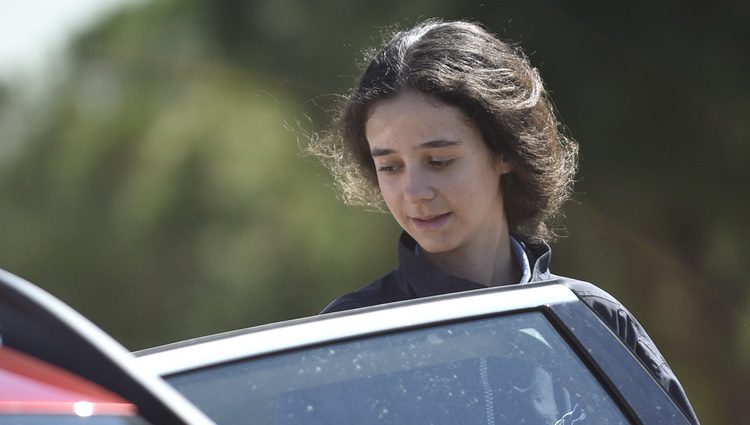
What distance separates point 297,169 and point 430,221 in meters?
4.86

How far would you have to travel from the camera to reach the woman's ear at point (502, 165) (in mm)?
2467

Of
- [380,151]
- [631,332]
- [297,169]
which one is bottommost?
[631,332]

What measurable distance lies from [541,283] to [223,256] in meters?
5.16

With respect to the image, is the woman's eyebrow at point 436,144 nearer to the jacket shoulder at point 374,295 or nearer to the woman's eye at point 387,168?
the woman's eye at point 387,168

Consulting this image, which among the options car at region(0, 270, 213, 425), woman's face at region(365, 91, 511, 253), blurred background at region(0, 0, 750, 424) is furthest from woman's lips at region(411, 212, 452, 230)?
blurred background at region(0, 0, 750, 424)

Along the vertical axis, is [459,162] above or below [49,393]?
above

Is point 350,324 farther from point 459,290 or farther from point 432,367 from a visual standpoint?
point 459,290

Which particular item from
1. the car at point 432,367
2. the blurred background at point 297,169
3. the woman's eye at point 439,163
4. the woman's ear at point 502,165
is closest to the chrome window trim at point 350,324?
the car at point 432,367

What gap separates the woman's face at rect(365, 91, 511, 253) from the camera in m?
2.26

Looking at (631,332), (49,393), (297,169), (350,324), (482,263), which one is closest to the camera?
(49,393)

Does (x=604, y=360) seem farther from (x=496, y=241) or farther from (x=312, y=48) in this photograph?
(x=312, y=48)

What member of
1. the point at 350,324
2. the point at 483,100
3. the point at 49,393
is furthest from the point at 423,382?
the point at 483,100

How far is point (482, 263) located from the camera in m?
2.35

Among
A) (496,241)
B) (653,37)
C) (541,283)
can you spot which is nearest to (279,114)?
(653,37)
